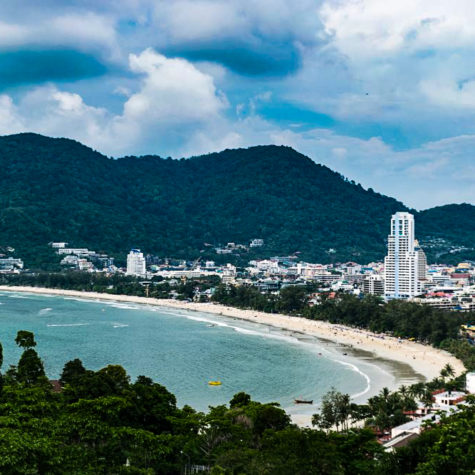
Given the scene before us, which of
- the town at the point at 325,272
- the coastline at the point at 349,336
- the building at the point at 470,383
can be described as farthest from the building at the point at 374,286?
the building at the point at 470,383

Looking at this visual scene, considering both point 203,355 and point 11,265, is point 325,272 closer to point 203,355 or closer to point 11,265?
point 11,265

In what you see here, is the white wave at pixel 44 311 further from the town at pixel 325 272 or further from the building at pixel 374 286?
the building at pixel 374 286

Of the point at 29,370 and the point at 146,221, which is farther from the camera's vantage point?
the point at 146,221

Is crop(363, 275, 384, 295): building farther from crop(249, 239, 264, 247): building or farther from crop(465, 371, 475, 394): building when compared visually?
crop(249, 239, 264, 247): building

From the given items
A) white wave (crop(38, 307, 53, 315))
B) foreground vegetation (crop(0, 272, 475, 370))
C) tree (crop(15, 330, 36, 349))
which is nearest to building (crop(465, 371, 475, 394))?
foreground vegetation (crop(0, 272, 475, 370))

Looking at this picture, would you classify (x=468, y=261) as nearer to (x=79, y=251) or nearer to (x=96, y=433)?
(x=79, y=251)

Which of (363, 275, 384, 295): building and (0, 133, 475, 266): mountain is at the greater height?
(0, 133, 475, 266): mountain

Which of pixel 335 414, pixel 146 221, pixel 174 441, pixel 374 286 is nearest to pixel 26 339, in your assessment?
pixel 174 441
